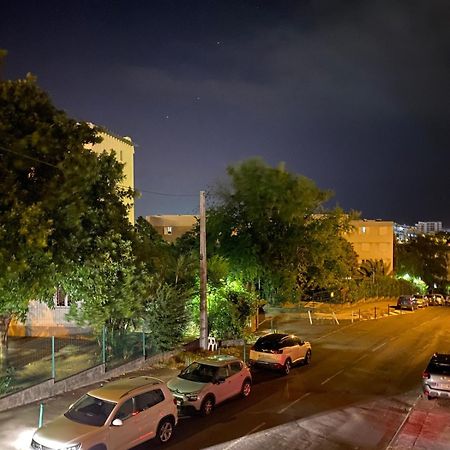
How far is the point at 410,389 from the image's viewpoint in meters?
18.8

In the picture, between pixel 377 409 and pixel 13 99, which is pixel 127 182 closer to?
pixel 13 99

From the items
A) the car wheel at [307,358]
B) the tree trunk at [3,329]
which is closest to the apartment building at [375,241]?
the car wheel at [307,358]

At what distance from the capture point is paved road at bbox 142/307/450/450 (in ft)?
42.7

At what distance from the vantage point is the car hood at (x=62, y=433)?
10626mm

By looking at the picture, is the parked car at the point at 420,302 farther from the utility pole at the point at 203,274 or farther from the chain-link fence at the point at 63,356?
the chain-link fence at the point at 63,356

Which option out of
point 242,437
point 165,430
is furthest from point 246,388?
point 165,430

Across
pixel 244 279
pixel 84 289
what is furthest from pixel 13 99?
pixel 244 279

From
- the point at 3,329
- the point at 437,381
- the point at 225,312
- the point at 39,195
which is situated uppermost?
the point at 39,195

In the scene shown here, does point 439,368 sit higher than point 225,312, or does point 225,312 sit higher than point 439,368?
point 225,312

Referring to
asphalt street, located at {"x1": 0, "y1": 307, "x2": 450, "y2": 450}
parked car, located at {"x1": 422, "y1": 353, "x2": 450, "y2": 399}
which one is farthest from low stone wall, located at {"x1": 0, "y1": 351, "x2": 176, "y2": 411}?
parked car, located at {"x1": 422, "y1": 353, "x2": 450, "y2": 399}

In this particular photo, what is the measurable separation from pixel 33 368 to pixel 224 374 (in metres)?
6.07

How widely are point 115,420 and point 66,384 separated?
19.0 feet

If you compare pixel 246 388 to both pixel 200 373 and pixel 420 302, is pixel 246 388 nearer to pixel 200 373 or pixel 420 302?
pixel 200 373

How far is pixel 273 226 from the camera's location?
35.8 m
